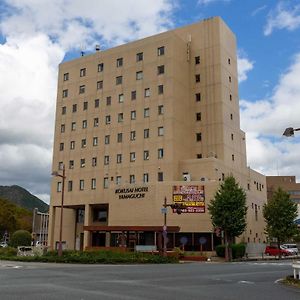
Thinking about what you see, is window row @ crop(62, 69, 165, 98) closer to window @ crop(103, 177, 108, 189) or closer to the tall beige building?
the tall beige building

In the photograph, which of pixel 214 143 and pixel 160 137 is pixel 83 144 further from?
pixel 214 143

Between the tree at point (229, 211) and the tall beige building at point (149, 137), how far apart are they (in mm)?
5792

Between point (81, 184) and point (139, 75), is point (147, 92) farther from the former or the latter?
point (81, 184)

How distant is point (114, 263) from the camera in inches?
1490

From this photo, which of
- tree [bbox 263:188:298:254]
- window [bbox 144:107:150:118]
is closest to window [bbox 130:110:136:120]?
window [bbox 144:107:150:118]

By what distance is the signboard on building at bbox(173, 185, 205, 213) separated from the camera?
188 ft

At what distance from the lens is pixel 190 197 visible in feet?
189

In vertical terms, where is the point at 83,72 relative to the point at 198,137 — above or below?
above

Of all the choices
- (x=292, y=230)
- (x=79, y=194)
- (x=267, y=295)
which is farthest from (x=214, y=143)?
(x=267, y=295)

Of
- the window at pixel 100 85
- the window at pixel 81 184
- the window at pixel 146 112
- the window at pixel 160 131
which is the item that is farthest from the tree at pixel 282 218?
the window at pixel 100 85

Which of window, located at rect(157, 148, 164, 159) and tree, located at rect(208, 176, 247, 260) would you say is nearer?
tree, located at rect(208, 176, 247, 260)

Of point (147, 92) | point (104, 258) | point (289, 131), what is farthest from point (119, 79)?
point (289, 131)

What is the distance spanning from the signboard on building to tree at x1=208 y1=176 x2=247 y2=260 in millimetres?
5437

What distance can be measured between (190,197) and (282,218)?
12.4 m
